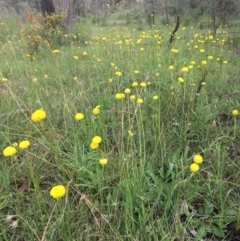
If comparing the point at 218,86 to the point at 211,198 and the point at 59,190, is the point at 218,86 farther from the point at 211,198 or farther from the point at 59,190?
the point at 59,190

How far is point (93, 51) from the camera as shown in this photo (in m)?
4.13

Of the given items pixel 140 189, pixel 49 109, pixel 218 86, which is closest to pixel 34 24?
pixel 49 109

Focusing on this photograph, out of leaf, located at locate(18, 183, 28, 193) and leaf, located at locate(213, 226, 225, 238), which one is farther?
leaf, located at locate(18, 183, 28, 193)

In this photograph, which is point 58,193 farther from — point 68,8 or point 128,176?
point 68,8

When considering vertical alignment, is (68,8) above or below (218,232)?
above

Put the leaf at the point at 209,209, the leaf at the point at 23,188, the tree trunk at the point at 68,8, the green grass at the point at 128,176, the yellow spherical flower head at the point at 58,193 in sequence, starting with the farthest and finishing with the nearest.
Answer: the tree trunk at the point at 68,8 → the leaf at the point at 23,188 → the leaf at the point at 209,209 → the green grass at the point at 128,176 → the yellow spherical flower head at the point at 58,193

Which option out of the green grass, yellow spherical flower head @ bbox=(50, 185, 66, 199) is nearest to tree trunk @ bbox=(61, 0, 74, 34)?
the green grass

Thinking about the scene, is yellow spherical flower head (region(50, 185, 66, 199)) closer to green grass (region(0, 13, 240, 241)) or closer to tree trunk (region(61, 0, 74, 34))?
green grass (region(0, 13, 240, 241))

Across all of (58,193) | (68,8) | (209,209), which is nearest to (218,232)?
(209,209)

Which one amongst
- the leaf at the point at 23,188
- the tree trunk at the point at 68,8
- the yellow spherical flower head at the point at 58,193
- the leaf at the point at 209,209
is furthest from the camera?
the tree trunk at the point at 68,8

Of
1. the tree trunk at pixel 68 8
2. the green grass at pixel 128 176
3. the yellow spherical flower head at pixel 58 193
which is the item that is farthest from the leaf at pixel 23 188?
the tree trunk at pixel 68 8

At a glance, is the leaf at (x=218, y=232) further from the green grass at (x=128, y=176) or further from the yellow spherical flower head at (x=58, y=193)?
the yellow spherical flower head at (x=58, y=193)

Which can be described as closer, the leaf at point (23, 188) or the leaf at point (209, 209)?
the leaf at point (209, 209)

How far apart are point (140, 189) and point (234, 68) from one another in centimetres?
253
